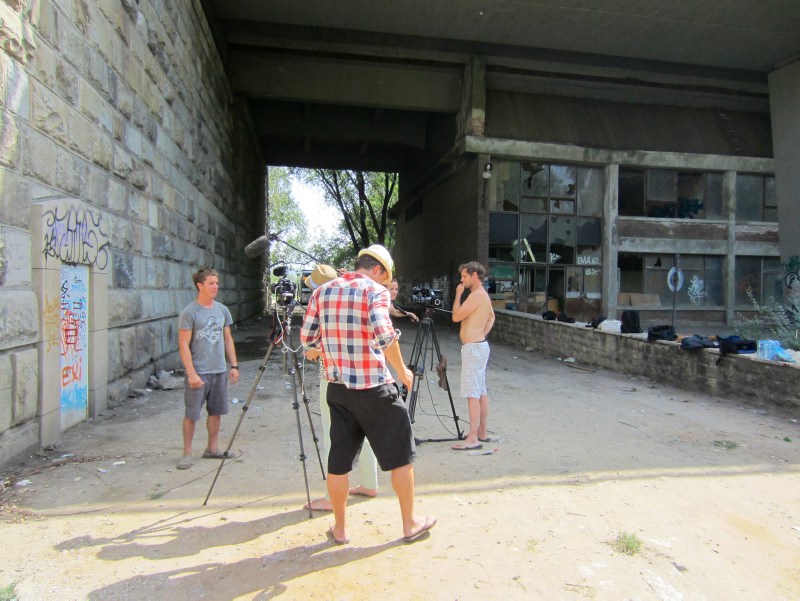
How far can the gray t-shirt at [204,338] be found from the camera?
474 centimetres

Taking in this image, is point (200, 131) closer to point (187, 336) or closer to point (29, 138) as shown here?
point (29, 138)

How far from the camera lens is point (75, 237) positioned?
214 inches

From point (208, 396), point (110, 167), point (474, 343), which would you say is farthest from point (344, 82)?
point (208, 396)

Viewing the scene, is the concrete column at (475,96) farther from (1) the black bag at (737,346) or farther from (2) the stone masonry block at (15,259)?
(2) the stone masonry block at (15,259)

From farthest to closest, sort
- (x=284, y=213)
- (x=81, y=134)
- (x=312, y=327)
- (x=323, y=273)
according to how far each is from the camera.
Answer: (x=284, y=213), (x=81, y=134), (x=323, y=273), (x=312, y=327)

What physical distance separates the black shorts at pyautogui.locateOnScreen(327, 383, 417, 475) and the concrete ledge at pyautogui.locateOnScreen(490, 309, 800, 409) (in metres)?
6.10

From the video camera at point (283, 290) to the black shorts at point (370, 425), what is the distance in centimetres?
143

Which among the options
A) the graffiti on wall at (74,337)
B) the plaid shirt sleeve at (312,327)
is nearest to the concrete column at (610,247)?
the graffiti on wall at (74,337)

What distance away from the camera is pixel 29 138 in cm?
464

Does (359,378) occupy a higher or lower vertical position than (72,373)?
higher

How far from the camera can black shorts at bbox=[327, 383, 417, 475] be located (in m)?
3.15

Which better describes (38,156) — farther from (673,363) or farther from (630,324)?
(630,324)

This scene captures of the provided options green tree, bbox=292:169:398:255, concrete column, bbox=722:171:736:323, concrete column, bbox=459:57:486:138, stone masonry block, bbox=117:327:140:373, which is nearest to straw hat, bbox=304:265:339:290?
stone masonry block, bbox=117:327:140:373

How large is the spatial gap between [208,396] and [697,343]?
7.25 meters
